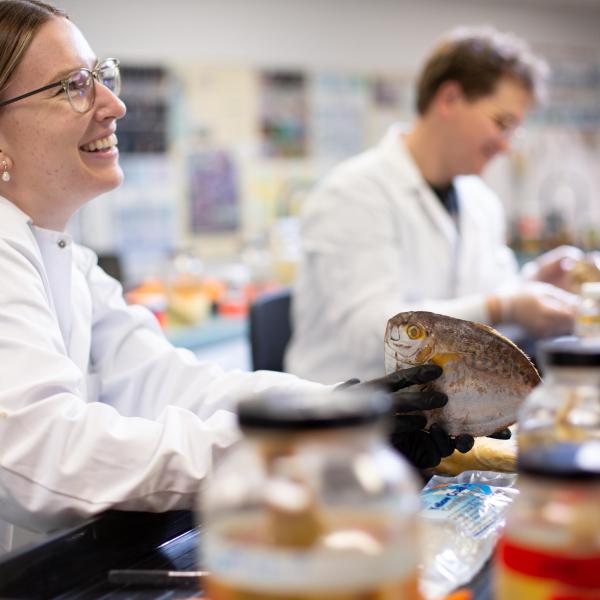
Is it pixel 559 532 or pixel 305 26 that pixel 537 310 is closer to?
pixel 559 532

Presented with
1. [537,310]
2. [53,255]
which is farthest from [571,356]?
[537,310]

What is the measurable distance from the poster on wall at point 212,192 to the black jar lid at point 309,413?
3.60m

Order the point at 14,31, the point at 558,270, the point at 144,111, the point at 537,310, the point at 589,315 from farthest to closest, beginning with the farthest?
the point at 144,111 → the point at 558,270 → the point at 537,310 → the point at 589,315 → the point at 14,31

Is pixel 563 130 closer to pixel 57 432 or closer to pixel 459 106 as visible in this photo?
pixel 459 106

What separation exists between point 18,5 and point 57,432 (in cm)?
72

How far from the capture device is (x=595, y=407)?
26.5 inches

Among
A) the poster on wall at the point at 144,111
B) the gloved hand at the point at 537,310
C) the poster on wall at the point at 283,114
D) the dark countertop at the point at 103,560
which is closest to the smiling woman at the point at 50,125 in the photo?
the dark countertop at the point at 103,560

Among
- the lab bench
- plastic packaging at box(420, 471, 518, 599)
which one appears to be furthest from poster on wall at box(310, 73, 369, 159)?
plastic packaging at box(420, 471, 518, 599)

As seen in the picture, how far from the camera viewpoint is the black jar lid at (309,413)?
0.50 meters

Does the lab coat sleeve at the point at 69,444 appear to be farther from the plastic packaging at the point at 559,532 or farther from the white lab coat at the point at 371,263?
the white lab coat at the point at 371,263

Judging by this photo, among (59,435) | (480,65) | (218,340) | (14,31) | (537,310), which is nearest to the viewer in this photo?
(59,435)

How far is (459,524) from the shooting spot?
0.89m

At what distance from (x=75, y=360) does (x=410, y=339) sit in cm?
63

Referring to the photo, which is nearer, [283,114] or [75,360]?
[75,360]
